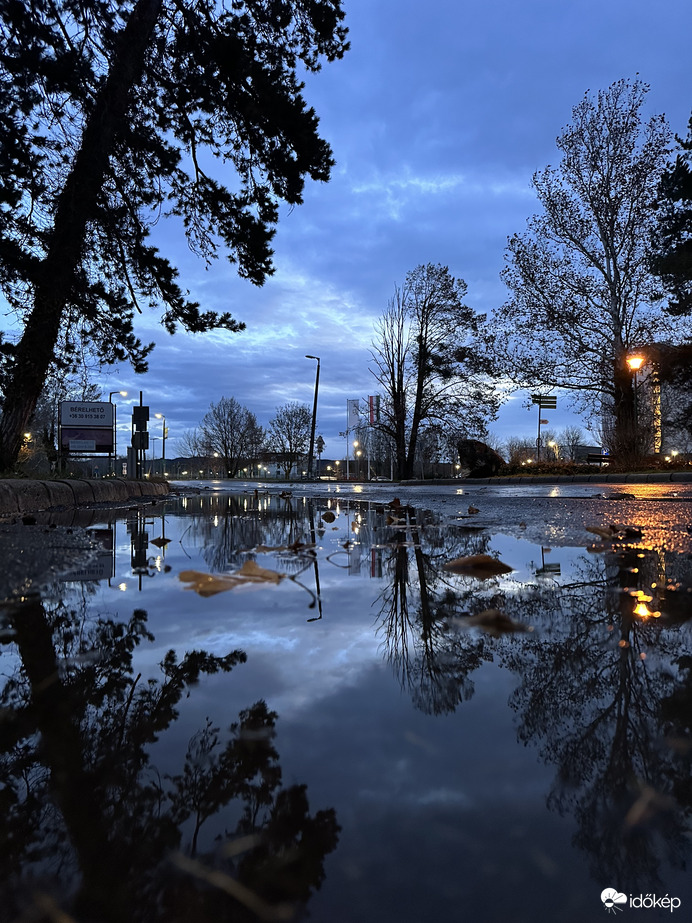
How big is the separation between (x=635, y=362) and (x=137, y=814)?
2133 cm

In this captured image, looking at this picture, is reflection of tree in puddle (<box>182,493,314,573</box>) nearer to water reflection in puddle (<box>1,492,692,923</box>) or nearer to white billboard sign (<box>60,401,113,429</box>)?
water reflection in puddle (<box>1,492,692,923</box>)

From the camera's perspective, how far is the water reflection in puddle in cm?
53

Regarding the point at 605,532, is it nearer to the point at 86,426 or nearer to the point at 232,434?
the point at 86,426

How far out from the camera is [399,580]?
2.07 meters

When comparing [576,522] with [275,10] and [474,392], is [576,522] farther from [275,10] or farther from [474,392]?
[474,392]

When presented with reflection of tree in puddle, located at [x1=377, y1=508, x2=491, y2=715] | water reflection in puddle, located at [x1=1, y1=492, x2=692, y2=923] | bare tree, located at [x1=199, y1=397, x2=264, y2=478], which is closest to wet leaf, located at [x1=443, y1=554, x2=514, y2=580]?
reflection of tree in puddle, located at [x1=377, y1=508, x2=491, y2=715]

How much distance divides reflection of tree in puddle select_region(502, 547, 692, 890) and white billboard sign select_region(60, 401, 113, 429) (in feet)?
60.5

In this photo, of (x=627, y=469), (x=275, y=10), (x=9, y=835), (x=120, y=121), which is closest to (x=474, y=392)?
(x=627, y=469)

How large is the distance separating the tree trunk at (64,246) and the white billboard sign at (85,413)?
11248 millimetres

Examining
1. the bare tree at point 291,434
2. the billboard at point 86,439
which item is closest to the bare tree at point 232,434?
the bare tree at point 291,434

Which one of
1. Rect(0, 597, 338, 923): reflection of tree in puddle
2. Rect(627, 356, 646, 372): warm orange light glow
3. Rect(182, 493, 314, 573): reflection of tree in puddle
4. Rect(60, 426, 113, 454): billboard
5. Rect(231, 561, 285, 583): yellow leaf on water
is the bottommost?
Rect(182, 493, 314, 573): reflection of tree in puddle

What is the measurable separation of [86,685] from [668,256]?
21905 mm

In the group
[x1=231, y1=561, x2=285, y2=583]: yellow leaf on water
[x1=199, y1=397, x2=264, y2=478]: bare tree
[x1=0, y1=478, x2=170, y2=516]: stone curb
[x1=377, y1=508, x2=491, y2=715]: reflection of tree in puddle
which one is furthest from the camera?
[x1=199, y1=397, x2=264, y2=478]: bare tree

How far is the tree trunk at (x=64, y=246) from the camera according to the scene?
6.73 metres
